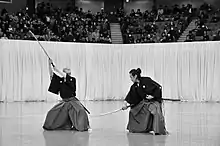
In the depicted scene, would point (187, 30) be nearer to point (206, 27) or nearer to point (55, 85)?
point (206, 27)

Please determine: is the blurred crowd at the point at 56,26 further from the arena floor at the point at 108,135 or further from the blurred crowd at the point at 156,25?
the arena floor at the point at 108,135

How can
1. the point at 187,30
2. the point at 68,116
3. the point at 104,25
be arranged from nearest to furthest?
the point at 68,116, the point at 187,30, the point at 104,25

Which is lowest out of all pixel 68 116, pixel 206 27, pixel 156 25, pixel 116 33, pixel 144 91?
pixel 68 116

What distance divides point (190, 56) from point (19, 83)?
25.8 ft

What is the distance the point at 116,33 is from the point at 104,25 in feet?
2.67

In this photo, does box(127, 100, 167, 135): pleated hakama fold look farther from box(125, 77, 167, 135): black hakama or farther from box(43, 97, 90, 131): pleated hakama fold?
box(43, 97, 90, 131): pleated hakama fold

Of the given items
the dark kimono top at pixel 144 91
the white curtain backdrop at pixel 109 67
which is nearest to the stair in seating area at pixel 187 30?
the white curtain backdrop at pixel 109 67

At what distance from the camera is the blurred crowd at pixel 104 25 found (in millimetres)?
19234

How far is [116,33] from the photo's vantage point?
22.4m

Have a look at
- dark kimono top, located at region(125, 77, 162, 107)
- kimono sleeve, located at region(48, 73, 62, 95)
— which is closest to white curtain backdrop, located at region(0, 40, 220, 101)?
kimono sleeve, located at region(48, 73, 62, 95)

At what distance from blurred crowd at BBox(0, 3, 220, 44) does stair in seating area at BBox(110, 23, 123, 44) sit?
278mm

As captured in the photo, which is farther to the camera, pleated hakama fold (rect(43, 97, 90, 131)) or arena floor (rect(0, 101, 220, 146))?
pleated hakama fold (rect(43, 97, 90, 131))

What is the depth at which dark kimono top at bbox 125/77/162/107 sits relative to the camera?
794cm

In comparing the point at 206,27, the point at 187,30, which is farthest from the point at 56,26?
the point at 206,27
